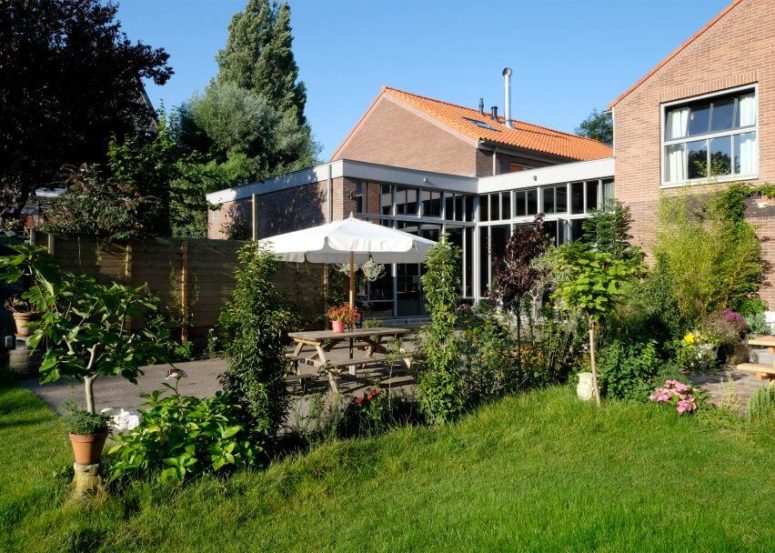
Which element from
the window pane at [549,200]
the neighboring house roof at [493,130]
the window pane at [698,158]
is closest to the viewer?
the window pane at [698,158]

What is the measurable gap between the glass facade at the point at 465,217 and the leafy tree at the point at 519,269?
21.1 feet

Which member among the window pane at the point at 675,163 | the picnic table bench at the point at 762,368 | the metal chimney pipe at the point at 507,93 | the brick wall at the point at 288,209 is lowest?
the picnic table bench at the point at 762,368

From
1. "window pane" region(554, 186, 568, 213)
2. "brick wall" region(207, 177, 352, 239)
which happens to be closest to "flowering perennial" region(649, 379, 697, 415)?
"brick wall" region(207, 177, 352, 239)

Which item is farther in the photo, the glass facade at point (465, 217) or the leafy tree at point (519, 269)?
the glass facade at point (465, 217)

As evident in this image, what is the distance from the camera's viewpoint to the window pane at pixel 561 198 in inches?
635

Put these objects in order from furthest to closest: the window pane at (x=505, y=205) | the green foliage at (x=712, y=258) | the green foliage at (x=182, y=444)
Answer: the window pane at (x=505, y=205) < the green foliage at (x=712, y=258) < the green foliage at (x=182, y=444)

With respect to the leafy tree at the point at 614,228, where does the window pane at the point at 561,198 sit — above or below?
above

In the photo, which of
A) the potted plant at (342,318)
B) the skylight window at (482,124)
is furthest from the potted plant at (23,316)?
the skylight window at (482,124)

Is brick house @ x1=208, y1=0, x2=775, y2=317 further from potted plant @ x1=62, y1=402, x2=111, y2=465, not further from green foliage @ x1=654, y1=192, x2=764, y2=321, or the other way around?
potted plant @ x1=62, y1=402, x2=111, y2=465

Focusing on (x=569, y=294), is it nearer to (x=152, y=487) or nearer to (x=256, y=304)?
(x=256, y=304)

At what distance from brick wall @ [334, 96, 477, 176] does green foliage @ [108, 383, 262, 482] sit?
16.5m

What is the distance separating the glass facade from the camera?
1545cm

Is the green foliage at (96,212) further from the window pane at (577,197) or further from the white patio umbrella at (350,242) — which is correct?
the window pane at (577,197)

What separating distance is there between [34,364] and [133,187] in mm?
3358
